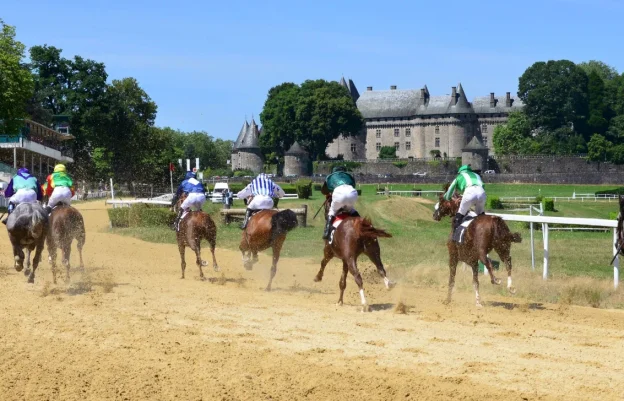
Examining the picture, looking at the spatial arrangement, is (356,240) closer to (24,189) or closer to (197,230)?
(197,230)

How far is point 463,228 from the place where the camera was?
14.2 metres

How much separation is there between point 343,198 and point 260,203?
3.44 m

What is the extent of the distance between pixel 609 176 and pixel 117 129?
5783 centimetres

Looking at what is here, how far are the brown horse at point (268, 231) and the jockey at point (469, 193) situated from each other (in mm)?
3029

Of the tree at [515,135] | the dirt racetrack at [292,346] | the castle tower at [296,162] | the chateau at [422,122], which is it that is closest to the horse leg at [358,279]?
the dirt racetrack at [292,346]

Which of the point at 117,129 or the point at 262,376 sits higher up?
the point at 117,129

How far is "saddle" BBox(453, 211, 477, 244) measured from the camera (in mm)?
14148

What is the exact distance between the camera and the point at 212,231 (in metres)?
17.9

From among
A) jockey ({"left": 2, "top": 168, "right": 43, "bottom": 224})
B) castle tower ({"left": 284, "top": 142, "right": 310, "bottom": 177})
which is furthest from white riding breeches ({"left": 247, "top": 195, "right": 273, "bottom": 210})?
castle tower ({"left": 284, "top": 142, "right": 310, "bottom": 177})

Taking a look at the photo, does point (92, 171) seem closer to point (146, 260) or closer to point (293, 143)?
point (293, 143)

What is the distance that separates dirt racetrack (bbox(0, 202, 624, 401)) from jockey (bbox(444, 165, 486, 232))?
1.33 metres

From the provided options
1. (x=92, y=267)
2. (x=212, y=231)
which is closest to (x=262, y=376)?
(x=212, y=231)

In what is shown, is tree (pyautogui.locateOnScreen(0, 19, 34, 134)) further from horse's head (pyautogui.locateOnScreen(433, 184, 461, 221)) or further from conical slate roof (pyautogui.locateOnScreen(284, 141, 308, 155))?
conical slate roof (pyautogui.locateOnScreen(284, 141, 308, 155))

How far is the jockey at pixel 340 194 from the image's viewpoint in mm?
13891
